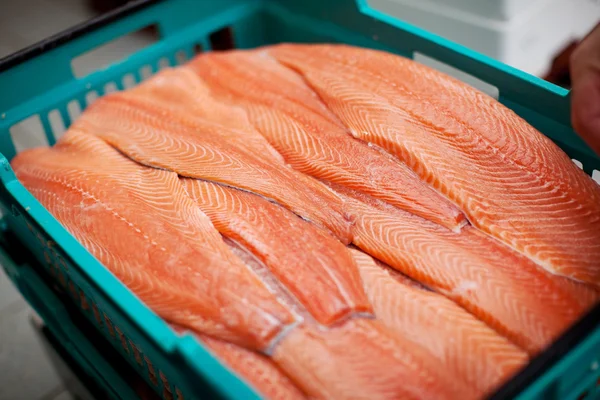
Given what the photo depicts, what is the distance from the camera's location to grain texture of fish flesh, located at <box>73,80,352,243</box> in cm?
181

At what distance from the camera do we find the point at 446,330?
151 centimetres

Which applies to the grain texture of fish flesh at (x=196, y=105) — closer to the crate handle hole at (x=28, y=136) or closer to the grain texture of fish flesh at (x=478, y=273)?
the grain texture of fish flesh at (x=478, y=273)

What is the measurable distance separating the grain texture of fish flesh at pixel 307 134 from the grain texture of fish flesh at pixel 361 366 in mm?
464

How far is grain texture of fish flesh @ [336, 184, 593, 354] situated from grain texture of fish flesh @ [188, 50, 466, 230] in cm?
6

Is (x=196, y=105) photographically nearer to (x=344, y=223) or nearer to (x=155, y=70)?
(x=155, y=70)

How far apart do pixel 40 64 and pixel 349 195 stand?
1.30m

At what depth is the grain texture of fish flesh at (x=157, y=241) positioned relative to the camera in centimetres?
153

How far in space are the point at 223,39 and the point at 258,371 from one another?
1.92 m

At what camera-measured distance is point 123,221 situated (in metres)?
1.78

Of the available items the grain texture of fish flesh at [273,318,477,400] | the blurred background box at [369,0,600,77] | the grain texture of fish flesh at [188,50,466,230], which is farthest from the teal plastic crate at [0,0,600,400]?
the blurred background box at [369,0,600,77]

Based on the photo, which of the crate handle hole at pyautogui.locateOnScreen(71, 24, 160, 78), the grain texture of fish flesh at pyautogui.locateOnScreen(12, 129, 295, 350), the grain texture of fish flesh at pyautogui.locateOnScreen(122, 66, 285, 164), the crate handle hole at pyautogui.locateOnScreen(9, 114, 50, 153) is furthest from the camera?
the crate handle hole at pyautogui.locateOnScreen(71, 24, 160, 78)

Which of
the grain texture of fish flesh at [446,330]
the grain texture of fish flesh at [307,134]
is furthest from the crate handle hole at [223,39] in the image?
the grain texture of fish flesh at [446,330]

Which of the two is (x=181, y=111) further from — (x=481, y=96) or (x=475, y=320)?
(x=475, y=320)

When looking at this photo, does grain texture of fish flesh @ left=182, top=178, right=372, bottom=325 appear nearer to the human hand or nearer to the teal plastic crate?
the teal plastic crate
